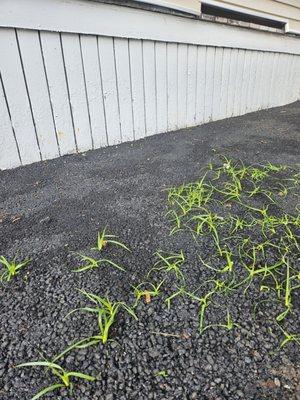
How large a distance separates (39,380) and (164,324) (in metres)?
0.56

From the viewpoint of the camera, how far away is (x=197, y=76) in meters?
4.24

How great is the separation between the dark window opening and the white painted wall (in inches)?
11.7

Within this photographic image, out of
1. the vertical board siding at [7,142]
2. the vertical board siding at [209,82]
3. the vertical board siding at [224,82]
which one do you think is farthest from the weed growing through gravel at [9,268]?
the vertical board siding at [224,82]

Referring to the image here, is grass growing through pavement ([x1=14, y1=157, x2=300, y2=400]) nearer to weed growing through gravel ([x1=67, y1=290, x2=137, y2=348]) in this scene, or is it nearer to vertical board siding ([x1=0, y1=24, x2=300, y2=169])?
weed growing through gravel ([x1=67, y1=290, x2=137, y2=348])

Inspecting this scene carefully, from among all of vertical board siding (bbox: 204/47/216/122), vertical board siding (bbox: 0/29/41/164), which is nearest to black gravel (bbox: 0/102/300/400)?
vertical board siding (bbox: 0/29/41/164)

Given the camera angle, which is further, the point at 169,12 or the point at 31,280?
the point at 169,12

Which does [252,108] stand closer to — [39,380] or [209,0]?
[209,0]

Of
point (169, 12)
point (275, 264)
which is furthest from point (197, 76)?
point (275, 264)

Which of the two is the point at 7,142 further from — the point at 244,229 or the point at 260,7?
the point at 260,7

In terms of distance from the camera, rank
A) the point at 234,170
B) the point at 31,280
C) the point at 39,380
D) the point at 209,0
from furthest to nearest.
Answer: the point at 209,0, the point at 234,170, the point at 31,280, the point at 39,380

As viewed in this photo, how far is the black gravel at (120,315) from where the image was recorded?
1136mm

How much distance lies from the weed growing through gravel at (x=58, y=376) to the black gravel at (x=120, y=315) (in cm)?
3

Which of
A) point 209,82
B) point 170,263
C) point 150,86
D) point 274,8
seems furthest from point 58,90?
point 274,8

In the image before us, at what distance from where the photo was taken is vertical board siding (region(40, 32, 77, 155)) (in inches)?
109
